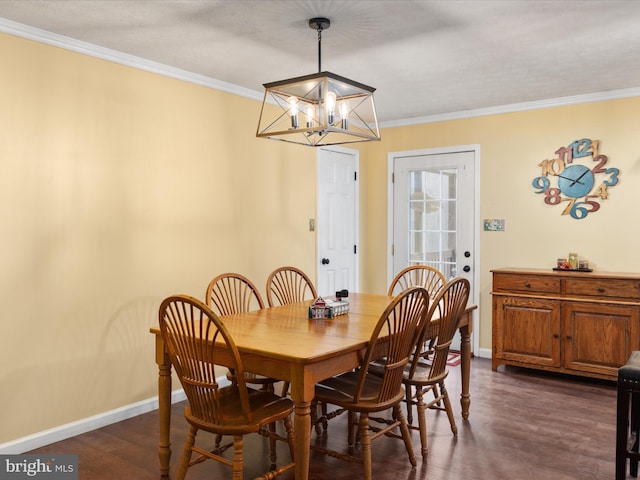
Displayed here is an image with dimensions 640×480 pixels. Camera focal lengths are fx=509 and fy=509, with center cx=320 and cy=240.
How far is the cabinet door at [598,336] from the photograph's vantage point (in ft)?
12.7

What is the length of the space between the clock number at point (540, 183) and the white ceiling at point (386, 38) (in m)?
0.80

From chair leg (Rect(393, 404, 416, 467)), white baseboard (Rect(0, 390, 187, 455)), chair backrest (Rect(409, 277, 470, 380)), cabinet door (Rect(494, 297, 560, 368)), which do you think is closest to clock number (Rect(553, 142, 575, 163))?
cabinet door (Rect(494, 297, 560, 368))

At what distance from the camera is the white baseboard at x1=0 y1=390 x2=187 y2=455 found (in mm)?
2867

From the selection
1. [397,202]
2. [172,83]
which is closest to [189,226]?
[172,83]

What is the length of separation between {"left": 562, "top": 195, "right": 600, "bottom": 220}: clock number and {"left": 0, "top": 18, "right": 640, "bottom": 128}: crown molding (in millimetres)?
864

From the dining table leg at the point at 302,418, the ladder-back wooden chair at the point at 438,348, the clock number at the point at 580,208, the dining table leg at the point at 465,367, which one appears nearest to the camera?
the dining table leg at the point at 302,418

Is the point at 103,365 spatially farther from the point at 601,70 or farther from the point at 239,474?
the point at 601,70

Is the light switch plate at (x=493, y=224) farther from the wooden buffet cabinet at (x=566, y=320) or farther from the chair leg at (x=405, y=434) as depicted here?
the chair leg at (x=405, y=434)

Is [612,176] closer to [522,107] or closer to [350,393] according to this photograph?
[522,107]

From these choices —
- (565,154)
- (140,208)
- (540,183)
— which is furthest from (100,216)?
(565,154)

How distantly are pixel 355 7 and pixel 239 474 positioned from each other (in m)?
2.29

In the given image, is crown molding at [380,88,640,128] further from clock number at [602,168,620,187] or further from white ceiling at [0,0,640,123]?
clock number at [602,168,620,187]

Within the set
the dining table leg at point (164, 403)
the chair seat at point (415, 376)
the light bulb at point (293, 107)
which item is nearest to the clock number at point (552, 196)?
the chair seat at point (415, 376)

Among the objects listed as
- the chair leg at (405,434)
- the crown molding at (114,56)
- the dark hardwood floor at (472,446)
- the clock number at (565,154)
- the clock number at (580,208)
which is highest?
the crown molding at (114,56)
